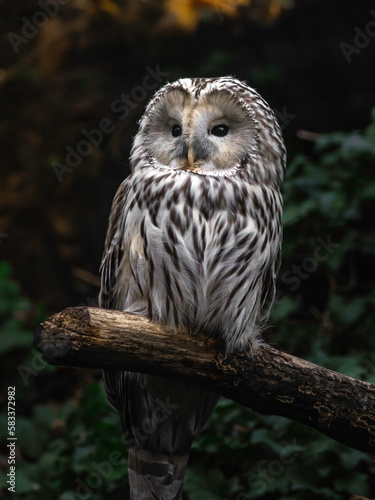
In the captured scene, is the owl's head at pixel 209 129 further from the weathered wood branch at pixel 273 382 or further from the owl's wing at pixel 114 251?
the weathered wood branch at pixel 273 382

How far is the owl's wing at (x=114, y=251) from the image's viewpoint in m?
2.82

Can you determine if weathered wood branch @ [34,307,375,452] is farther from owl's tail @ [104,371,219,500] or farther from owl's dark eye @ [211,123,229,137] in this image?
owl's dark eye @ [211,123,229,137]

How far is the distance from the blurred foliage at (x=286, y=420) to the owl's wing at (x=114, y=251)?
2.99 ft

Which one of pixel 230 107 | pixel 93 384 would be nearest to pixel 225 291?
pixel 230 107

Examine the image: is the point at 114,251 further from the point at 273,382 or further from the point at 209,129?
the point at 273,382

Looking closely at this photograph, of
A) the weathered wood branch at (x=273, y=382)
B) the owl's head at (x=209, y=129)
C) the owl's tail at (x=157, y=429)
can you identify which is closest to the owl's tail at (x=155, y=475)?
the owl's tail at (x=157, y=429)

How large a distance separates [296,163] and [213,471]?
6.40 ft

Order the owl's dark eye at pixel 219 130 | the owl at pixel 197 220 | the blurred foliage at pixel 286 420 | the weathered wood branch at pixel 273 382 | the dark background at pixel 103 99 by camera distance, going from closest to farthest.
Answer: the weathered wood branch at pixel 273 382 < the owl at pixel 197 220 < the owl's dark eye at pixel 219 130 < the blurred foliage at pixel 286 420 < the dark background at pixel 103 99

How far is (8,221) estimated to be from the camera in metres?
5.51

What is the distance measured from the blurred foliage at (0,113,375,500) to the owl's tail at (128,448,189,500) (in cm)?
27

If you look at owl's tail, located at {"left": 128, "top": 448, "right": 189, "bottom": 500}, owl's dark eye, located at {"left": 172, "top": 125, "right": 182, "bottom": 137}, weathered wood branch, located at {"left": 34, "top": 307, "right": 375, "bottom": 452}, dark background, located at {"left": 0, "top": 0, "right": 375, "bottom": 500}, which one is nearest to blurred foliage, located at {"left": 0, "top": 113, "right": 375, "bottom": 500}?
dark background, located at {"left": 0, "top": 0, "right": 375, "bottom": 500}

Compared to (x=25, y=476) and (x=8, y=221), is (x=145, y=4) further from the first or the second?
(x=25, y=476)

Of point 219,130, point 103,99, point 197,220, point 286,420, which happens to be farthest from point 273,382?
point 103,99

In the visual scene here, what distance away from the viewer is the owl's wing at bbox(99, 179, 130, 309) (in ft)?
9.25
